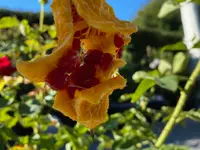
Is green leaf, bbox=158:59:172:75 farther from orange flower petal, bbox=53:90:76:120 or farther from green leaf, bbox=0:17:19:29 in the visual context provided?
orange flower petal, bbox=53:90:76:120

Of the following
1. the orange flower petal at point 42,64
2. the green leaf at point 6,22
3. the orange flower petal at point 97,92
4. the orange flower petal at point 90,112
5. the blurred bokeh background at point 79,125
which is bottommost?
the blurred bokeh background at point 79,125

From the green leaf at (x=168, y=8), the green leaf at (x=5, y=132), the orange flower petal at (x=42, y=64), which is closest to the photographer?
the orange flower petal at (x=42, y=64)

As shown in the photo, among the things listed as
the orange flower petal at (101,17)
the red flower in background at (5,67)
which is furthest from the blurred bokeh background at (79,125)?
the orange flower petal at (101,17)

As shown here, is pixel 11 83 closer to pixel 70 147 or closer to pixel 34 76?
pixel 70 147

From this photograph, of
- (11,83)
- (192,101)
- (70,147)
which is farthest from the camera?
(192,101)

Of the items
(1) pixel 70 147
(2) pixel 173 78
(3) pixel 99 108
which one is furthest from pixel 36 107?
(3) pixel 99 108

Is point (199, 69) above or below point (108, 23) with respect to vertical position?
below

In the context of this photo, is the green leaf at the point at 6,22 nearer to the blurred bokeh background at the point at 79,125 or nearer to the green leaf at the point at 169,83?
the blurred bokeh background at the point at 79,125

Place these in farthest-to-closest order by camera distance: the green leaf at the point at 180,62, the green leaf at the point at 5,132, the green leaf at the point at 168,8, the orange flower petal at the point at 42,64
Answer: the green leaf at the point at 180,62
the green leaf at the point at 168,8
the green leaf at the point at 5,132
the orange flower petal at the point at 42,64

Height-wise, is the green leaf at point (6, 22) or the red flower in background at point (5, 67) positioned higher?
the green leaf at point (6, 22)
